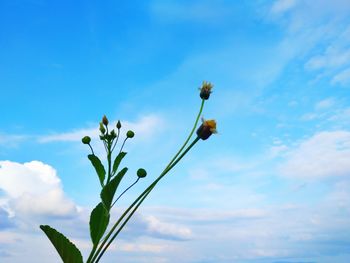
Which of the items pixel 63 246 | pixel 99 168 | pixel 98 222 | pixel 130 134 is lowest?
pixel 63 246

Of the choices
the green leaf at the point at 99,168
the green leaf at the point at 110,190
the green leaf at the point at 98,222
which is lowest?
the green leaf at the point at 98,222

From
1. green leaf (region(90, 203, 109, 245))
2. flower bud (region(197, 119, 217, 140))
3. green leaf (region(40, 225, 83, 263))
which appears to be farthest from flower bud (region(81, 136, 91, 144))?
flower bud (region(197, 119, 217, 140))

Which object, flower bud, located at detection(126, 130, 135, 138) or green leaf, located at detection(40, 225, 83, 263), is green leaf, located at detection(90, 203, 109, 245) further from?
flower bud, located at detection(126, 130, 135, 138)

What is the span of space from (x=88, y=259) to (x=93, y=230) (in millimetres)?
371

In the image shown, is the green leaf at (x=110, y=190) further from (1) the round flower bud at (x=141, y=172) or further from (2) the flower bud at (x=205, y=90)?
(2) the flower bud at (x=205, y=90)

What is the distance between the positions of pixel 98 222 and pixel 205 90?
175cm

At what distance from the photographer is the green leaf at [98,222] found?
3.87 m

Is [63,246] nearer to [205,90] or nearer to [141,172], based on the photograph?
[141,172]

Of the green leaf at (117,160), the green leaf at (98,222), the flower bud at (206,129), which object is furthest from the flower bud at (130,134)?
the flower bud at (206,129)

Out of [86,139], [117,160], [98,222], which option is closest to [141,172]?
[117,160]

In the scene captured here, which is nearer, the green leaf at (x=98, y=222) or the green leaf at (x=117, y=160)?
the green leaf at (x=98, y=222)

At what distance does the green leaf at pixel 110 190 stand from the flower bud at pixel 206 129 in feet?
2.80

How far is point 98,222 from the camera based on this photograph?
3.96 m

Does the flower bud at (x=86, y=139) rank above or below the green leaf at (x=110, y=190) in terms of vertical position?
above
